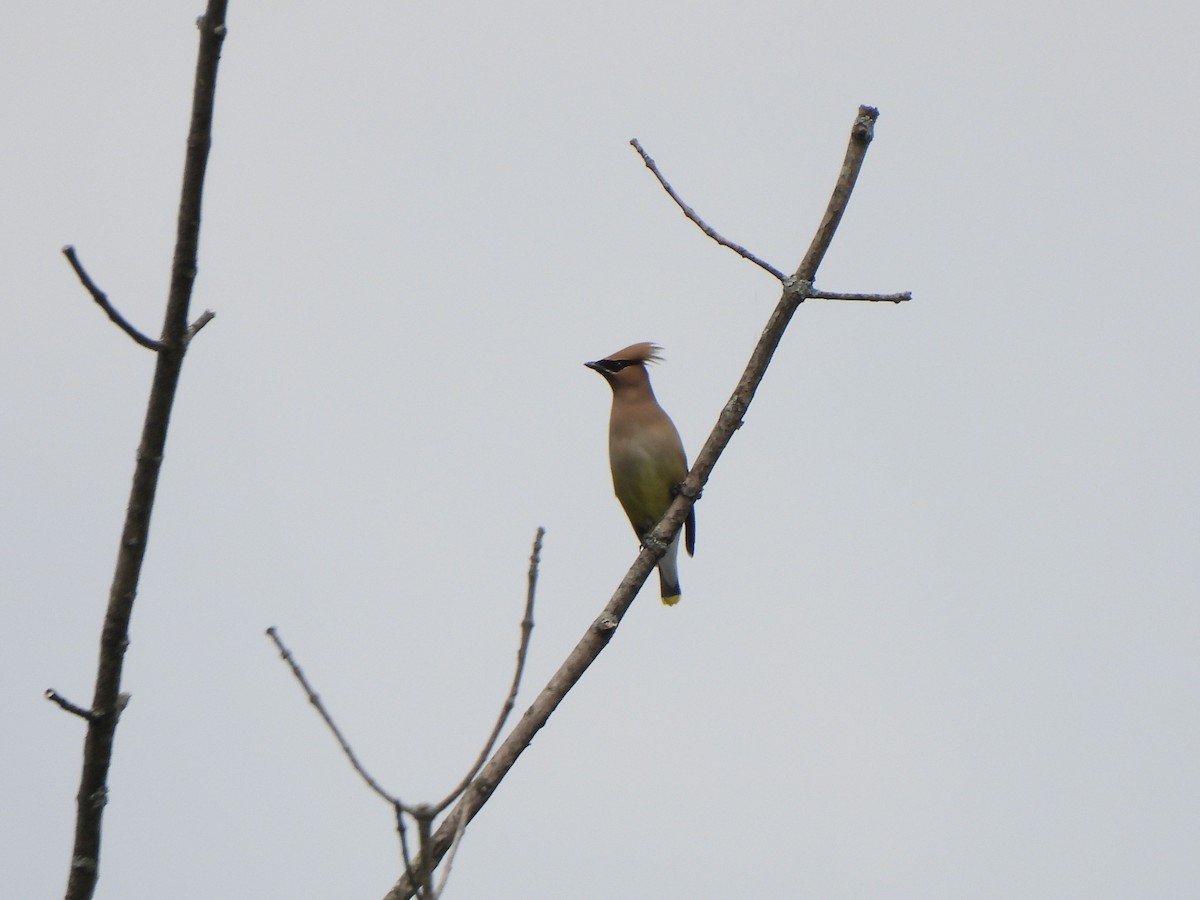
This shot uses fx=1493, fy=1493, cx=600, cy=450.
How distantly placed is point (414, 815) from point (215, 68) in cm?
96

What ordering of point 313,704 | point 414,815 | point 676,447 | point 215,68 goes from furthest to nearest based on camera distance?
point 676,447 < point 313,704 < point 215,68 < point 414,815

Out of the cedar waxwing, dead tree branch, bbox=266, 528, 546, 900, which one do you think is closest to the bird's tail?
the cedar waxwing

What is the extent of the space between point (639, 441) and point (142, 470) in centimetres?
519

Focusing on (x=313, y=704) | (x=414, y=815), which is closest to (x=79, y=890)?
(x=313, y=704)

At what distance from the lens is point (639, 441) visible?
7102mm

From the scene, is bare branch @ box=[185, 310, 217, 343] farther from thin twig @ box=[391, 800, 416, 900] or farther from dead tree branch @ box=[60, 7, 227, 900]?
thin twig @ box=[391, 800, 416, 900]

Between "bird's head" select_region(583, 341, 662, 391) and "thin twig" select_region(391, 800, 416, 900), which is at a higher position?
"bird's head" select_region(583, 341, 662, 391)

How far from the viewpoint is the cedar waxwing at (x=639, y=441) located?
7.09 meters

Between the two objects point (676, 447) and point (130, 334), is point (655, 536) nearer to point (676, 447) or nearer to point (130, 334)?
point (130, 334)

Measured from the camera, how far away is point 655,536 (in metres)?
3.83

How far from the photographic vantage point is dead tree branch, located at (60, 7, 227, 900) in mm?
1895

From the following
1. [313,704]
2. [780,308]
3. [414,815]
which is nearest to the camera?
[414,815]

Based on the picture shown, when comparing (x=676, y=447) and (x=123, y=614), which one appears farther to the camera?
(x=676, y=447)

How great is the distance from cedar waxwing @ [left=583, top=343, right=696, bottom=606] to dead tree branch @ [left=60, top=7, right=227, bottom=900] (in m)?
5.15
